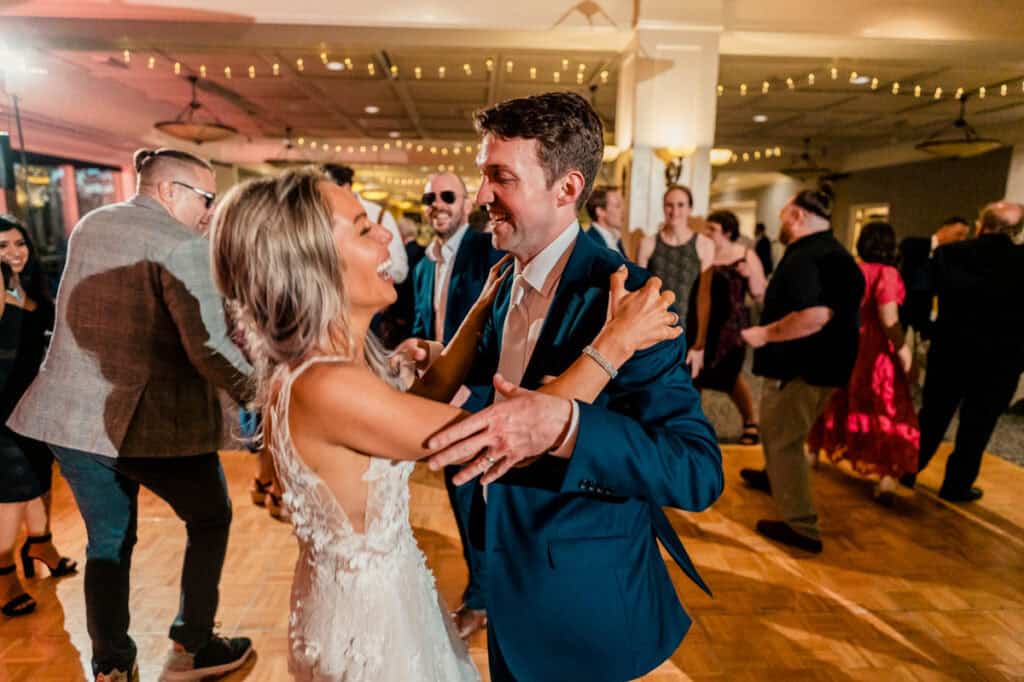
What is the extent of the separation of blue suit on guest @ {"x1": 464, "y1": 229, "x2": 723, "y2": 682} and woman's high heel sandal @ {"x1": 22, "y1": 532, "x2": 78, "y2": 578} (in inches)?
107

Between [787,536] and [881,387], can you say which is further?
[881,387]

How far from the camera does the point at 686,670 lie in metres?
2.32

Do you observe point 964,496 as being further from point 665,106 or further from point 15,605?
point 15,605

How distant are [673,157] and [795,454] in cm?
330

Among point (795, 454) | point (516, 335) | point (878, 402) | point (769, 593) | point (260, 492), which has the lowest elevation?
point (769, 593)

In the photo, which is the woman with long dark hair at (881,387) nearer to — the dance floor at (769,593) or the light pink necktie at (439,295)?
the dance floor at (769,593)

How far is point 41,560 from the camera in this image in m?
2.89

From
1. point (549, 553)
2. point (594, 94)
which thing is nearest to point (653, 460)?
point (549, 553)

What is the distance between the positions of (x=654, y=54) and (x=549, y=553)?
5.26 m

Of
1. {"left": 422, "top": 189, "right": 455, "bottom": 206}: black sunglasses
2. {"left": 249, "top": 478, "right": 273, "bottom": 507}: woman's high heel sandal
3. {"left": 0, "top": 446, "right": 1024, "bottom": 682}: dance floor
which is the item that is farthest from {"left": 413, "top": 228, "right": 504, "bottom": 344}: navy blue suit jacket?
{"left": 249, "top": 478, "right": 273, "bottom": 507}: woman's high heel sandal

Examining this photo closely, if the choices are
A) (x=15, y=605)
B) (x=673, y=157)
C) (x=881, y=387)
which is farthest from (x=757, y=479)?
(x=15, y=605)

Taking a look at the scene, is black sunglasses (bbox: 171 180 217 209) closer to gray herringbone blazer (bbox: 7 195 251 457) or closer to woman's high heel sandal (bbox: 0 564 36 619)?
gray herringbone blazer (bbox: 7 195 251 457)

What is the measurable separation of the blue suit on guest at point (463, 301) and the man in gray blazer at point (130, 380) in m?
0.85

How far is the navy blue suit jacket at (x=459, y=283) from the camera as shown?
8.97 feet
